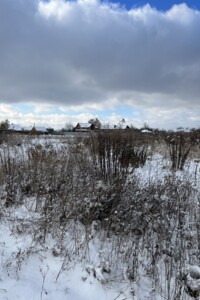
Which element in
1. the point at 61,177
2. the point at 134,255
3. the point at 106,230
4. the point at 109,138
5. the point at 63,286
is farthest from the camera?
the point at 109,138

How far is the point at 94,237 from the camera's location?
429 cm

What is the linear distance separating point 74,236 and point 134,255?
0.92 meters

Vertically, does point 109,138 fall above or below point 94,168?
above

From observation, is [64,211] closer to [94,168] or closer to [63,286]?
[63,286]

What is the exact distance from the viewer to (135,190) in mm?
4996

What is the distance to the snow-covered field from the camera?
3328 mm

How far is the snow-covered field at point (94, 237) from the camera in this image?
333 cm

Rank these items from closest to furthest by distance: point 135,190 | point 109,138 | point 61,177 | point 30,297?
point 30,297 < point 135,190 < point 61,177 < point 109,138

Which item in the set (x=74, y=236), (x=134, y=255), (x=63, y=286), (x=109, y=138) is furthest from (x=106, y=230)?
(x=109, y=138)

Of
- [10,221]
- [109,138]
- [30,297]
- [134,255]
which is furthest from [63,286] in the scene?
[109,138]

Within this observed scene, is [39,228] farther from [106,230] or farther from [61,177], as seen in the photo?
[61,177]

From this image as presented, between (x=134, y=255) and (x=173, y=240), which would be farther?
(x=173, y=240)

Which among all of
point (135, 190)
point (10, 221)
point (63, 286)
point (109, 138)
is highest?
point (109, 138)

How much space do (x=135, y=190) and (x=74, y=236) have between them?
1.32m
